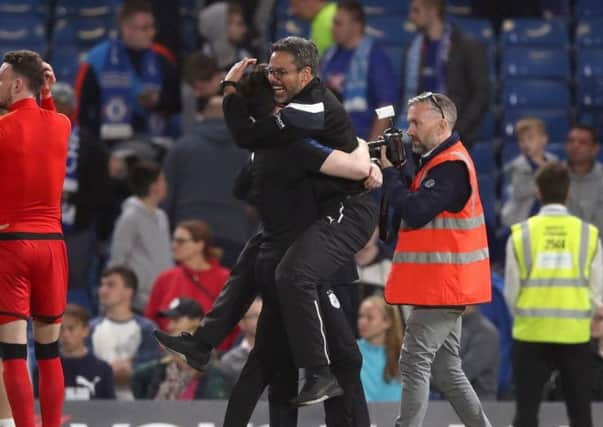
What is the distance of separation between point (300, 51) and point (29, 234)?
1.39 metres

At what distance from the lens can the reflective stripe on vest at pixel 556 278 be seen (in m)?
8.61

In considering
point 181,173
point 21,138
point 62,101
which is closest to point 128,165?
point 181,173

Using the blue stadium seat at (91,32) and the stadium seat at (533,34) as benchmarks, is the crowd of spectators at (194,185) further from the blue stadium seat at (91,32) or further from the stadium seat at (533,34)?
the blue stadium seat at (91,32)

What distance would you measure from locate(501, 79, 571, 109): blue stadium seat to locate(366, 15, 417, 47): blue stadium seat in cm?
87

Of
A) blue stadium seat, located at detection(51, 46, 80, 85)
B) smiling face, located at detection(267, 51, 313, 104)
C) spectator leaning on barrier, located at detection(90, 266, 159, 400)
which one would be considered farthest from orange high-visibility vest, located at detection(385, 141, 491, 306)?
blue stadium seat, located at detection(51, 46, 80, 85)

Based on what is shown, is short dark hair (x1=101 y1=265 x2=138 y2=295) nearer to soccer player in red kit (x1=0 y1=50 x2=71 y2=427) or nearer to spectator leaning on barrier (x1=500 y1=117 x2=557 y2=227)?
spectator leaning on barrier (x1=500 y1=117 x2=557 y2=227)

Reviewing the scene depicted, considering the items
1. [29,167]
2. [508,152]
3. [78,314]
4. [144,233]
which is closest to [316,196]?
[29,167]

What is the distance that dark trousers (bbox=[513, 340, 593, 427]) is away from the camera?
27.9 ft

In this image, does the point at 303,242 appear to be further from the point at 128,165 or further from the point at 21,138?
the point at 128,165

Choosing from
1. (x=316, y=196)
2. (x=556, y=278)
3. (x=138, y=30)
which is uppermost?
(x=138, y=30)

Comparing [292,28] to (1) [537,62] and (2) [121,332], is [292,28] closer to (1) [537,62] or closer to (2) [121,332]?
(1) [537,62]

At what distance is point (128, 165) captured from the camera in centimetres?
1175

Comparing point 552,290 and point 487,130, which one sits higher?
point 487,130

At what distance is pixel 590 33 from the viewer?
13383 mm
